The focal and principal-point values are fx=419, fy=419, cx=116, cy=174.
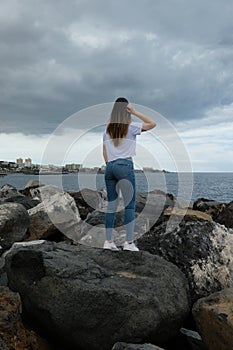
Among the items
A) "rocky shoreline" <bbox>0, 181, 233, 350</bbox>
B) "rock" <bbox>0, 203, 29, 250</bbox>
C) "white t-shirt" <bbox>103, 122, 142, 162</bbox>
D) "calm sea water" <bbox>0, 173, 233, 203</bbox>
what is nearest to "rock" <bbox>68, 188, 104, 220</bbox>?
"calm sea water" <bbox>0, 173, 233, 203</bbox>

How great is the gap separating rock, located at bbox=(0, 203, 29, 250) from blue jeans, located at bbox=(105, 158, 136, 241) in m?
3.36

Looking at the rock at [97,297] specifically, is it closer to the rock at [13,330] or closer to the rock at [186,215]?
the rock at [13,330]

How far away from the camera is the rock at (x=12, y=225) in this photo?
356 inches

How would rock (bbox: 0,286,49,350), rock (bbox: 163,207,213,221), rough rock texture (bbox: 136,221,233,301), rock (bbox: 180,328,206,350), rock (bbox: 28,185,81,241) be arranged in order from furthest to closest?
rock (bbox: 28,185,81,241) < rock (bbox: 163,207,213,221) < rough rock texture (bbox: 136,221,233,301) < rock (bbox: 180,328,206,350) < rock (bbox: 0,286,49,350)

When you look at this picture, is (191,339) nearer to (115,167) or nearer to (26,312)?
(26,312)

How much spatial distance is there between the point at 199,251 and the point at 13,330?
9.17 ft

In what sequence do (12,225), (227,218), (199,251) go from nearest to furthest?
(199,251) → (12,225) → (227,218)

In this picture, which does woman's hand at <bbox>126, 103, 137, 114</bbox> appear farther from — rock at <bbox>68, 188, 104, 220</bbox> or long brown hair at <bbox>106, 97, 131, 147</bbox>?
rock at <bbox>68, 188, 104, 220</bbox>

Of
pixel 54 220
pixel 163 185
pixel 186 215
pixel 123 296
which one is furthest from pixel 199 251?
pixel 163 185

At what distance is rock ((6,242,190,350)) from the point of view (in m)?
4.41

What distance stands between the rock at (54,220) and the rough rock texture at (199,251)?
3.35 m

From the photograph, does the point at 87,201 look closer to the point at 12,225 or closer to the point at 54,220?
the point at 54,220

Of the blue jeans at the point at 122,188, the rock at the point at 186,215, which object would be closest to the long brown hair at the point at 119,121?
the blue jeans at the point at 122,188

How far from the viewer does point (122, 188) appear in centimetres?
655
